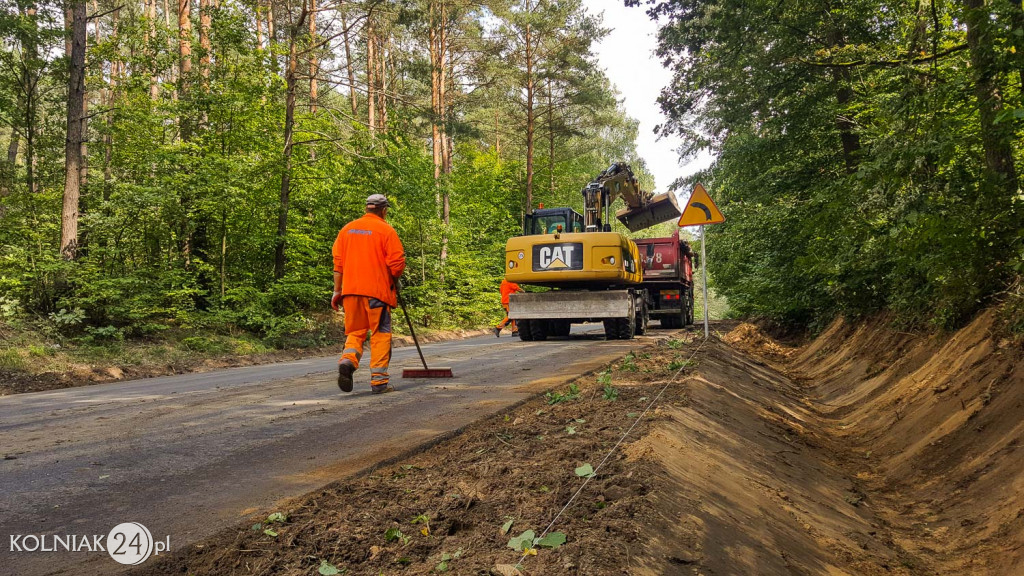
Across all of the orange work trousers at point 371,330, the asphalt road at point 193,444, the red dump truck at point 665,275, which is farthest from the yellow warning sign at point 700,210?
the red dump truck at point 665,275

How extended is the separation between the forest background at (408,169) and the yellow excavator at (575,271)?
2894mm

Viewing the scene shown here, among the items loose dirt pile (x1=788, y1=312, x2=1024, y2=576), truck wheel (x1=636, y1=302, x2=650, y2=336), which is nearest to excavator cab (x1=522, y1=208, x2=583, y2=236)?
truck wheel (x1=636, y1=302, x2=650, y2=336)

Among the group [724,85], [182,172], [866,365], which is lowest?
[866,365]

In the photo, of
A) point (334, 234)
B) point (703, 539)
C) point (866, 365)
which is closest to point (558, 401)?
point (703, 539)

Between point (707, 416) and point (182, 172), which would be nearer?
point (707, 416)

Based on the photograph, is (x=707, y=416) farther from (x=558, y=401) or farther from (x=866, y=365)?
(x=866, y=365)

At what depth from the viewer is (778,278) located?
14273 millimetres

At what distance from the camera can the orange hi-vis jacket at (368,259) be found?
6680mm

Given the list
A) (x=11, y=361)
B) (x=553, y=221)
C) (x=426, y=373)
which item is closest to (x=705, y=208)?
(x=553, y=221)

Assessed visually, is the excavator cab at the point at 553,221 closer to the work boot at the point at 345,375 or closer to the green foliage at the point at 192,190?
the green foliage at the point at 192,190

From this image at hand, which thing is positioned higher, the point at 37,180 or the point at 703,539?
the point at 37,180

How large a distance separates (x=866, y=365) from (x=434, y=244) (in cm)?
1666

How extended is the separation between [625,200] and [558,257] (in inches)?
230

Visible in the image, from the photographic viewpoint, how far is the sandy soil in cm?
238
